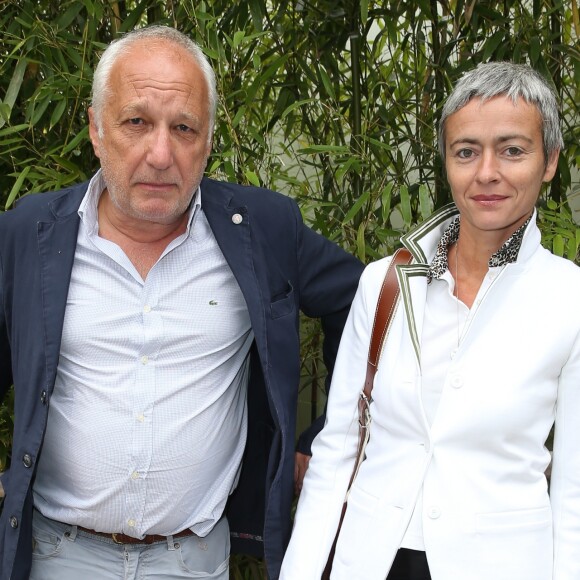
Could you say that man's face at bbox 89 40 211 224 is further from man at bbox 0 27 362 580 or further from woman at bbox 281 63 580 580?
woman at bbox 281 63 580 580

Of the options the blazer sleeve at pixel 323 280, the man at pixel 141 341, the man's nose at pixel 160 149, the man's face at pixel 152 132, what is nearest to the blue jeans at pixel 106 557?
the man at pixel 141 341

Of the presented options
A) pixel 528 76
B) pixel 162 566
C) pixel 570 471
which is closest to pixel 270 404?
pixel 162 566

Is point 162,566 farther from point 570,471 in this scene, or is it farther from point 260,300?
Answer: point 570,471

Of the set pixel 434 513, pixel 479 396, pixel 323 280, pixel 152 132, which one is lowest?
pixel 434 513

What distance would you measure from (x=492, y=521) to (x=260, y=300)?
0.68 meters

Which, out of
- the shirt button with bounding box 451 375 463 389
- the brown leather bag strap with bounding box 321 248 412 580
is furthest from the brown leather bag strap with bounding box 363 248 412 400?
the shirt button with bounding box 451 375 463 389

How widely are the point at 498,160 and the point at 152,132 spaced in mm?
751

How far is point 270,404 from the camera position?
2.00 metres

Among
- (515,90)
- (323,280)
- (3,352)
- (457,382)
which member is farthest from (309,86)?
(457,382)

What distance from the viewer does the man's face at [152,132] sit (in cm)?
196

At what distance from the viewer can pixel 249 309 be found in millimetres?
1988

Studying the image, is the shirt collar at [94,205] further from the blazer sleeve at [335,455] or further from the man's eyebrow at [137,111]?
the blazer sleeve at [335,455]

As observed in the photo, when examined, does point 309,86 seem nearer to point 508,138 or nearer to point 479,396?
point 508,138

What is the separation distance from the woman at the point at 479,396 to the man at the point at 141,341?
27 cm
